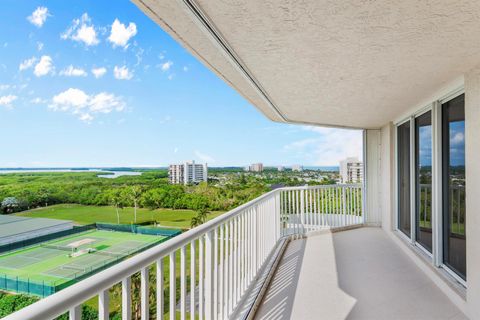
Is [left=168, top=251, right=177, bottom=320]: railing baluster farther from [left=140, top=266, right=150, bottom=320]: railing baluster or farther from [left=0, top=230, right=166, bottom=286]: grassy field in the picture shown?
[left=0, top=230, right=166, bottom=286]: grassy field

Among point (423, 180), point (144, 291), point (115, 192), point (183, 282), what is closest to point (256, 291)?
point (183, 282)

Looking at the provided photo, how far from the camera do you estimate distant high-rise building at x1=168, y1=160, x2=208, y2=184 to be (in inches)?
427

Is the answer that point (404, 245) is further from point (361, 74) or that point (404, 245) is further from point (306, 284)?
point (361, 74)

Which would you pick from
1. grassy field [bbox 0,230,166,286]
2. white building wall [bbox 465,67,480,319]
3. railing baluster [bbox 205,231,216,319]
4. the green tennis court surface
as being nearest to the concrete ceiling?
white building wall [bbox 465,67,480,319]

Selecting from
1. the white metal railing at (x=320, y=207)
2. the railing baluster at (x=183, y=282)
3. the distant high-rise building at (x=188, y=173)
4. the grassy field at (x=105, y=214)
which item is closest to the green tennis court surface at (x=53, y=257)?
the grassy field at (x=105, y=214)

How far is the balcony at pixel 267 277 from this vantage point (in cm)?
108

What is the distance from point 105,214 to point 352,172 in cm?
895

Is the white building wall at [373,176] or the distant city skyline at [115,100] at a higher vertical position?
the distant city skyline at [115,100]

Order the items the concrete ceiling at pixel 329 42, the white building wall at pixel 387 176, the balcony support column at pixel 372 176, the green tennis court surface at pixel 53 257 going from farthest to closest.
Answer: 1. the green tennis court surface at pixel 53 257
2. the balcony support column at pixel 372 176
3. the white building wall at pixel 387 176
4. the concrete ceiling at pixel 329 42

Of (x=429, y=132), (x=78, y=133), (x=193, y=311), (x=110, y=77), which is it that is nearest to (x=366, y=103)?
(x=429, y=132)

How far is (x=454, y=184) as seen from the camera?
2.83 meters

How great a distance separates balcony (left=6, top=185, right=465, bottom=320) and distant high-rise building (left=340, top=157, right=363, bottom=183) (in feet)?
4.92

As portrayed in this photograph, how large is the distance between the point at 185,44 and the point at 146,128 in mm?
34318

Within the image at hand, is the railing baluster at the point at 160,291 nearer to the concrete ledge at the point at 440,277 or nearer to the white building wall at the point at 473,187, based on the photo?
the white building wall at the point at 473,187
